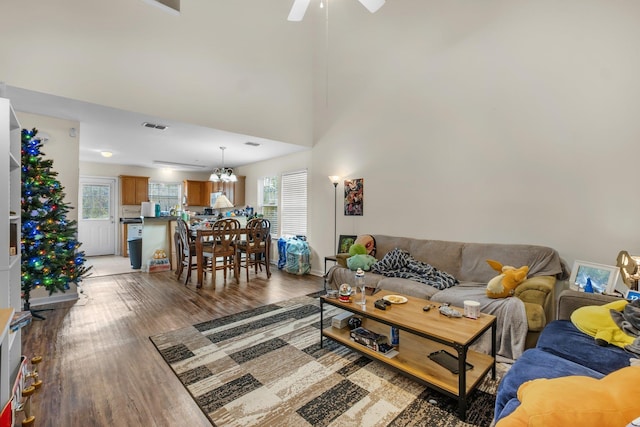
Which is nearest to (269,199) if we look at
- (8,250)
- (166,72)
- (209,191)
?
(209,191)

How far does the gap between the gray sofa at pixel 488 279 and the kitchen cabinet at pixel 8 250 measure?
2.81 meters

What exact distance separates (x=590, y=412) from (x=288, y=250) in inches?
187

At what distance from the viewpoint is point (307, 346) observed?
2.42 metres

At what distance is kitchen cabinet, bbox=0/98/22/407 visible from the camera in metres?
1.27

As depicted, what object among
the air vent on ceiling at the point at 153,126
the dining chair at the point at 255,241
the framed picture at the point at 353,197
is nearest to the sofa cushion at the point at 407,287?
the framed picture at the point at 353,197

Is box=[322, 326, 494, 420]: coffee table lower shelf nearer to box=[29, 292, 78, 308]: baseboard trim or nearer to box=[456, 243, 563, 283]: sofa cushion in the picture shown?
box=[456, 243, 563, 283]: sofa cushion

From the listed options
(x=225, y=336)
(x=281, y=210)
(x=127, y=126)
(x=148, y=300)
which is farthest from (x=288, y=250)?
(x=127, y=126)

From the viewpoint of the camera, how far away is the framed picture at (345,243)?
4.32 metres

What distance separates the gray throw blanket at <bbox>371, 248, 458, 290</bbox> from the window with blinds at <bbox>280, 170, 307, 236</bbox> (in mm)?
2320

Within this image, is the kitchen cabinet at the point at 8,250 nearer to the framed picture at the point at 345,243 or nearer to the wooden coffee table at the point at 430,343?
the wooden coffee table at the point at 430,343

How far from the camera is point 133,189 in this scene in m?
7.20

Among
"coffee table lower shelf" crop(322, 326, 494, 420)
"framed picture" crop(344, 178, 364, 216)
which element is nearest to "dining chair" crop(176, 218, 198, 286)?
"framed picture" crop(344, 178, 364, 216)

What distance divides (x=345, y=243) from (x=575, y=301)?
280cm

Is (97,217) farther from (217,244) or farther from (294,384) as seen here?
(294,384)
